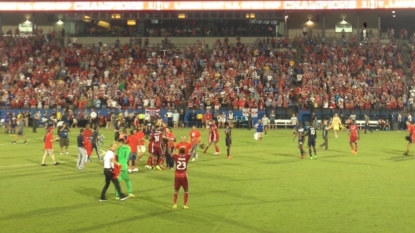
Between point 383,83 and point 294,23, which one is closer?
point 383,83

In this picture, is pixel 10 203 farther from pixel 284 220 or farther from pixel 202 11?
pixel 202 11

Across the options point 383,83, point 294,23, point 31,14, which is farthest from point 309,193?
point 31,14

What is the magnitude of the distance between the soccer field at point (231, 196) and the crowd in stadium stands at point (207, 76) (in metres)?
19.9

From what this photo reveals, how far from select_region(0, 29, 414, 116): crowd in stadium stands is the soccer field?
19.9 meters

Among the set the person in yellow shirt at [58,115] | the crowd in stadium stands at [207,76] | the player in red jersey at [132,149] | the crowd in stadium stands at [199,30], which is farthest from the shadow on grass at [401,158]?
the crowd in stadium stands at [199,30]

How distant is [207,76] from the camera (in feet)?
176

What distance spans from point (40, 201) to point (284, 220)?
24.2 ft

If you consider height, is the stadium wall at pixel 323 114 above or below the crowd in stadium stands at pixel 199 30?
below

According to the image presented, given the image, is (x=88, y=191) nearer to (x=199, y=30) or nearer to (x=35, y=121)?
(x=35, y=121)

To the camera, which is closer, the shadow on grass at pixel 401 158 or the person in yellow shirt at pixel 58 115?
the shadow on grass at pixel 401 158

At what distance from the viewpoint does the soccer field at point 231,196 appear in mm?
15141

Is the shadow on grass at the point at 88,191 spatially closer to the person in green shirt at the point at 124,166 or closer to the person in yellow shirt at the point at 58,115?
the person in green shirt at the point at 124,166

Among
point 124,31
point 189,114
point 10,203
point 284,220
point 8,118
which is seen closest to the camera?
point 284,220

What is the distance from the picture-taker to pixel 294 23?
209 ft
